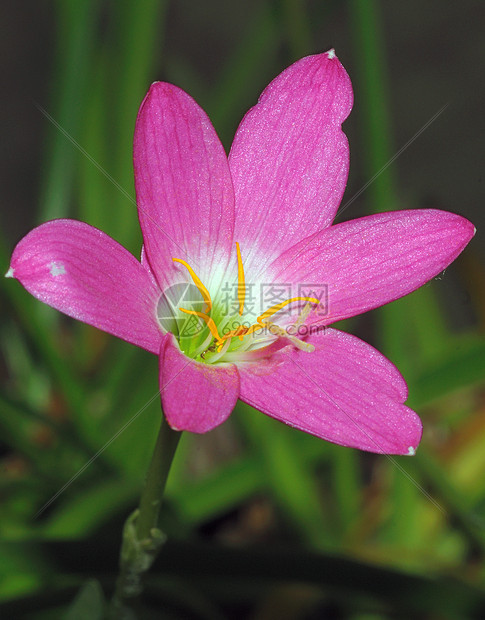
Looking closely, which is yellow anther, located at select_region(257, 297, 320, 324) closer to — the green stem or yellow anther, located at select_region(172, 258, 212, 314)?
yellow anther, located at select_region(172, 258, 212, 314)

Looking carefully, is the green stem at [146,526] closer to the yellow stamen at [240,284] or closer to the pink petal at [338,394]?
the pink petal at [338,394]

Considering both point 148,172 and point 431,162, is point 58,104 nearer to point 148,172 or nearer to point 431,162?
point 148,172

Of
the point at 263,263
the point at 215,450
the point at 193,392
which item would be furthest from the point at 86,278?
the point at 215,450

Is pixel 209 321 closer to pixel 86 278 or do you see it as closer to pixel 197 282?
pixel 197 282

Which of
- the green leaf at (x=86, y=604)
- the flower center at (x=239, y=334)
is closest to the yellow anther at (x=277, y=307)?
the flower center at (x=239, y=334)

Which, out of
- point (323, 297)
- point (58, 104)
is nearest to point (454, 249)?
point (323, 297)

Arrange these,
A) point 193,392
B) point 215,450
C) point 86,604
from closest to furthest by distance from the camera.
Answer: point 193,392, point 86,604, point 215,450
